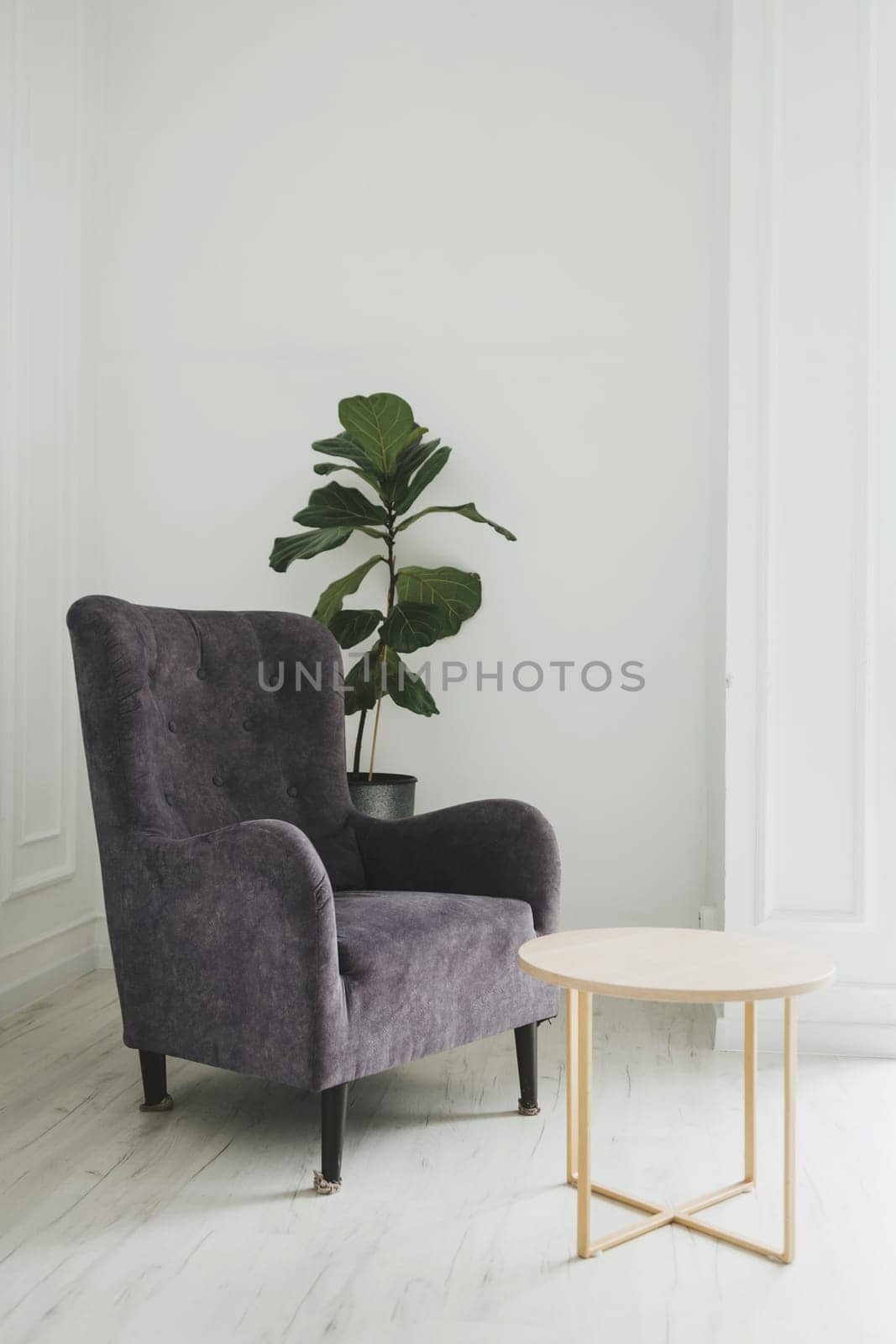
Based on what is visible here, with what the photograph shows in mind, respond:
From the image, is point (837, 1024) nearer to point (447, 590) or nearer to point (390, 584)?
point (447, 590)

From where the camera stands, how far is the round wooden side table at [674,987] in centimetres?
162

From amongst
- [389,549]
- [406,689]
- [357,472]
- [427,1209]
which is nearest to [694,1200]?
[427,1209]

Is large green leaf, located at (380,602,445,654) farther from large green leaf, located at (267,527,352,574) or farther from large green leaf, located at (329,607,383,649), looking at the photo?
large green leaf, located at (267,527,352,574)

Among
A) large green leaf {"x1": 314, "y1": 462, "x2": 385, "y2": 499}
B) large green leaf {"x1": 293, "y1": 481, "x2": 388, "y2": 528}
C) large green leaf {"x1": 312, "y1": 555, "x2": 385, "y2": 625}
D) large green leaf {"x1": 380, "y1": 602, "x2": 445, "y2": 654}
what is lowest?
large green leaf {"x1": 380, "y1": 602, "x2": 445, "y2": 654}

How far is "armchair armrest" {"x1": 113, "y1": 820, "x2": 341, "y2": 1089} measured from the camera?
1954 millimetres

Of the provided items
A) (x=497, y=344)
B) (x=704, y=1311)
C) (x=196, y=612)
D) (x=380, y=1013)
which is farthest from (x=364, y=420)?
(x=704, y=1311)

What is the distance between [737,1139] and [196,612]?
1.53m

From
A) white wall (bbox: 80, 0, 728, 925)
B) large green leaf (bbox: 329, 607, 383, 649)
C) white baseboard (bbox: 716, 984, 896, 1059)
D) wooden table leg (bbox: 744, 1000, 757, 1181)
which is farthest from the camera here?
white wall (bbox: 80, 0, 728, 925)

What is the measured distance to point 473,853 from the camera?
2500 mm

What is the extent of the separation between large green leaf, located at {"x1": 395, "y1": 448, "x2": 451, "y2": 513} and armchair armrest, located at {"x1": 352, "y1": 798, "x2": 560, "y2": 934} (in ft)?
3.16

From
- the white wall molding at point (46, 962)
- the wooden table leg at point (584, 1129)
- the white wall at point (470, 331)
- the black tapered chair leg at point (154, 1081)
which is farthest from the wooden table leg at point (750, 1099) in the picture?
the white wall molding at point (46, 962)

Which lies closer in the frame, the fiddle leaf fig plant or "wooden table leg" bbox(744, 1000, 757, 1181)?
"wooden table leg" bbox(744, 1000, 757, 1181)

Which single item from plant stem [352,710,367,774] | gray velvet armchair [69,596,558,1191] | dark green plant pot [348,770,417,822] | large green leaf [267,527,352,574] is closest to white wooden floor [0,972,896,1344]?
gray velvet armchair [69,596,558,1191]

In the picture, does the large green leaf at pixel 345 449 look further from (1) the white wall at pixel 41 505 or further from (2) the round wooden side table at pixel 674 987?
(2) the round wooden side table at pixel 674 987
